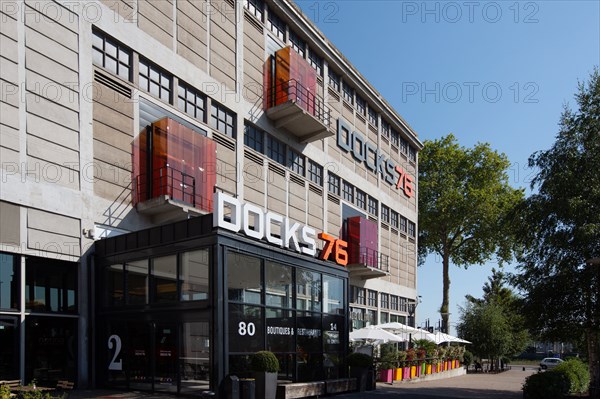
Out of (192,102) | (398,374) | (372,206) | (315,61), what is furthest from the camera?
(372,206)

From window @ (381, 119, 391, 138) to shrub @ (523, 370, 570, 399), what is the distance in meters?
29.3

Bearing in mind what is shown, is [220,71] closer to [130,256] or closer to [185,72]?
[185,72]

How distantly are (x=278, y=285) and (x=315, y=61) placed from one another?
2062 centimetres

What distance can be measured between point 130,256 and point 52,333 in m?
3.34

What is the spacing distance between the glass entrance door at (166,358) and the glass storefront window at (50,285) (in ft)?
12.1

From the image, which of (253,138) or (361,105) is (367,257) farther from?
(253,138)

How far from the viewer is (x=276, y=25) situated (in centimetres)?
3362

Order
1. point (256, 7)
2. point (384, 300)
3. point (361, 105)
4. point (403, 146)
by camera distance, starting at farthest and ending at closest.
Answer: point (403, 146) < point (384, 300) < point (361, 105) < point (256, 7)

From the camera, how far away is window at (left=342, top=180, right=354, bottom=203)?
4022 centimetres

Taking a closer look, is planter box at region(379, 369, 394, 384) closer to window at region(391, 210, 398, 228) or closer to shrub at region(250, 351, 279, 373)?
shrub at region(250, 351, 279, 373)

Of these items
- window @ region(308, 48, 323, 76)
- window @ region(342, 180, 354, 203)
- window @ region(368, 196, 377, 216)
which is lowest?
window @ region(368, 196, 377, 216)

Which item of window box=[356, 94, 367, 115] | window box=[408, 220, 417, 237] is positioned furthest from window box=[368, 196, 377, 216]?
window box=[408, 220, 417, 237]

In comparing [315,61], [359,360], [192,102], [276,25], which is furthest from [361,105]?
[359,360]

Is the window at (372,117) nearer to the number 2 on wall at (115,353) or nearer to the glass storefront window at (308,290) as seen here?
the glass storefront window at (308,290)
